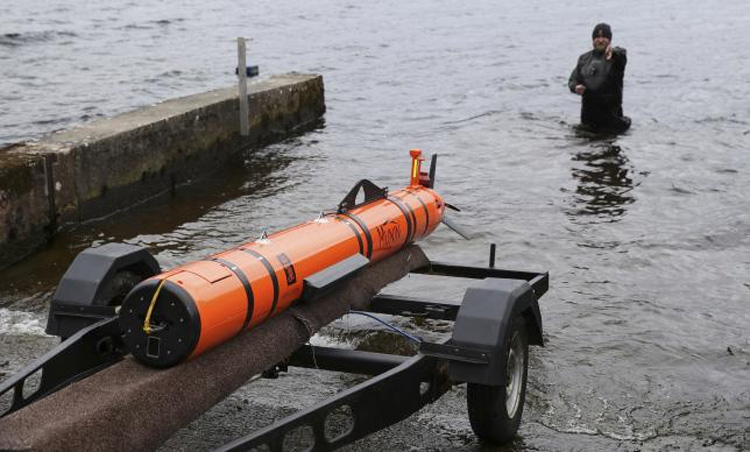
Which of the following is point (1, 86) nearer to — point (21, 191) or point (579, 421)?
point (21, 191)

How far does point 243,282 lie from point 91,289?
1.12 meters

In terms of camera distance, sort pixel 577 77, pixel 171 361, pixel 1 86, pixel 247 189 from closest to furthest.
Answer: pixel 171 361
pixel 247 189
pixel 577 77
pixel 1 86

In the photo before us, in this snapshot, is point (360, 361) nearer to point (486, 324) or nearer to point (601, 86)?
point (486, 324)

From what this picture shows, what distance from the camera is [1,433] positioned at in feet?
15.1

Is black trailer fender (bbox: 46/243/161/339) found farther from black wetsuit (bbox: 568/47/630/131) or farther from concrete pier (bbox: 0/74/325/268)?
black wetsuit (bbox: 568/47/630/131)

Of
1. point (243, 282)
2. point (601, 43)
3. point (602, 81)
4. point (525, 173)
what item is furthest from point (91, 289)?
point (602, 81)

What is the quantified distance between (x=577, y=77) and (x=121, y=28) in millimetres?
18532

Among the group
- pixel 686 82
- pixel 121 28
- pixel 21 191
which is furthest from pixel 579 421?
pixel 121 28

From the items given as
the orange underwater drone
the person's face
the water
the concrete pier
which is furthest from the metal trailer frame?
the person's face

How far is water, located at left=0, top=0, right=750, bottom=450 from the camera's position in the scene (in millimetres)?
7371

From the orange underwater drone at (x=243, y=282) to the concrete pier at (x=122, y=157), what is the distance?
4.37m

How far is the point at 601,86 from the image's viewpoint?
1598 cm

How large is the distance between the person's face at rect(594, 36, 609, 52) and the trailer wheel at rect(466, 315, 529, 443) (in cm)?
1002

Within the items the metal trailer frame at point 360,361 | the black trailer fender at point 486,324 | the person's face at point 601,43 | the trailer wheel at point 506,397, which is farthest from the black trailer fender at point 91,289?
the person's face at point 601,43
